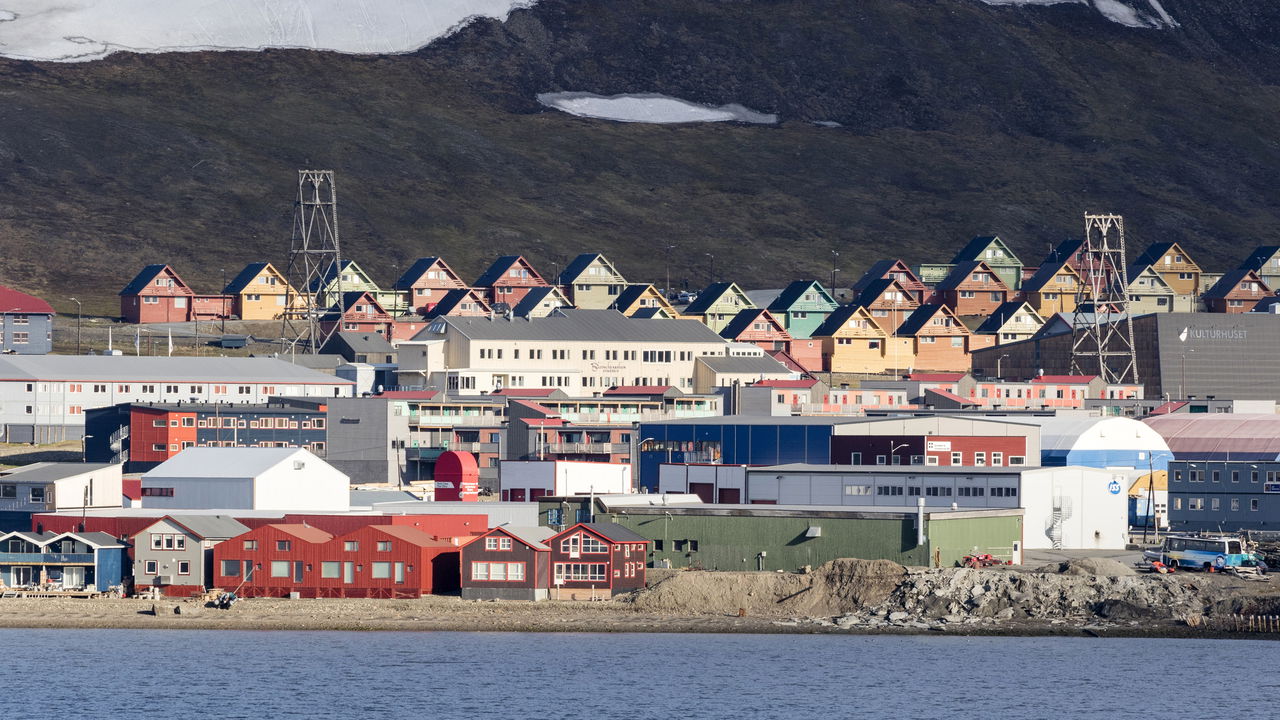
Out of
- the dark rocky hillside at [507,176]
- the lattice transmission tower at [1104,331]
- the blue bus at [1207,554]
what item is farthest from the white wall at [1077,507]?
the dark rocky hillside at [507,176]

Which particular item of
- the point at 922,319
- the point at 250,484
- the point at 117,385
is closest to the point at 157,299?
the point at 117,385

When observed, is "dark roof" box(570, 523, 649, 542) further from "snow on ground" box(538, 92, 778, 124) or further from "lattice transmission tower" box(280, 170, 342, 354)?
"snow on ground" box(538, 92, 778, 124)

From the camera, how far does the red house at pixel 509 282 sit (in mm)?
134125

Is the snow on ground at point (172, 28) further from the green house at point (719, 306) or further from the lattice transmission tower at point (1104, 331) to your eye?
the lattice transmission tower at point (1104, 331)

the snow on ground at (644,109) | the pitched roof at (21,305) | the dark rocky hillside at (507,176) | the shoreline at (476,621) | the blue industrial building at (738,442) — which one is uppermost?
the snow on ground at (644,109)

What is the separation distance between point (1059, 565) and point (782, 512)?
7852mm

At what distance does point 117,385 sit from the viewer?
96188 millimetres

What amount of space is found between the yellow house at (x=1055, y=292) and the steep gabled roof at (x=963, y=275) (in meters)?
1.99

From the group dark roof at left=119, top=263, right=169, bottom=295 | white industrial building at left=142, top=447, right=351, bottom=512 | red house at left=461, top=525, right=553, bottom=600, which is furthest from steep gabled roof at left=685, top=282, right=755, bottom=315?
red house at left=461, top=525, right=553, bottom=600

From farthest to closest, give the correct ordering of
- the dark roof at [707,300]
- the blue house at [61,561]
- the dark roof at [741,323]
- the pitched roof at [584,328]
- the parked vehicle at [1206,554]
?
the dark roof at [707,300] → the dark roof at [741,323] → the pitched roof at [584,328] → the parked vehicle at [1206,554] → the blue house at [61,561]

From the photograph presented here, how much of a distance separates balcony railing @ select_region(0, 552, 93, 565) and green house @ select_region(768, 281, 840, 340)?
6892 centimetres

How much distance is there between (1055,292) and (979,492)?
2879 inches

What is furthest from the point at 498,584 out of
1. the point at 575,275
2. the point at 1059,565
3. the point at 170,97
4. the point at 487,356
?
the point at 170,97

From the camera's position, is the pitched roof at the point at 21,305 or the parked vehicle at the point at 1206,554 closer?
the parked vehicle at the point at 1206,554
